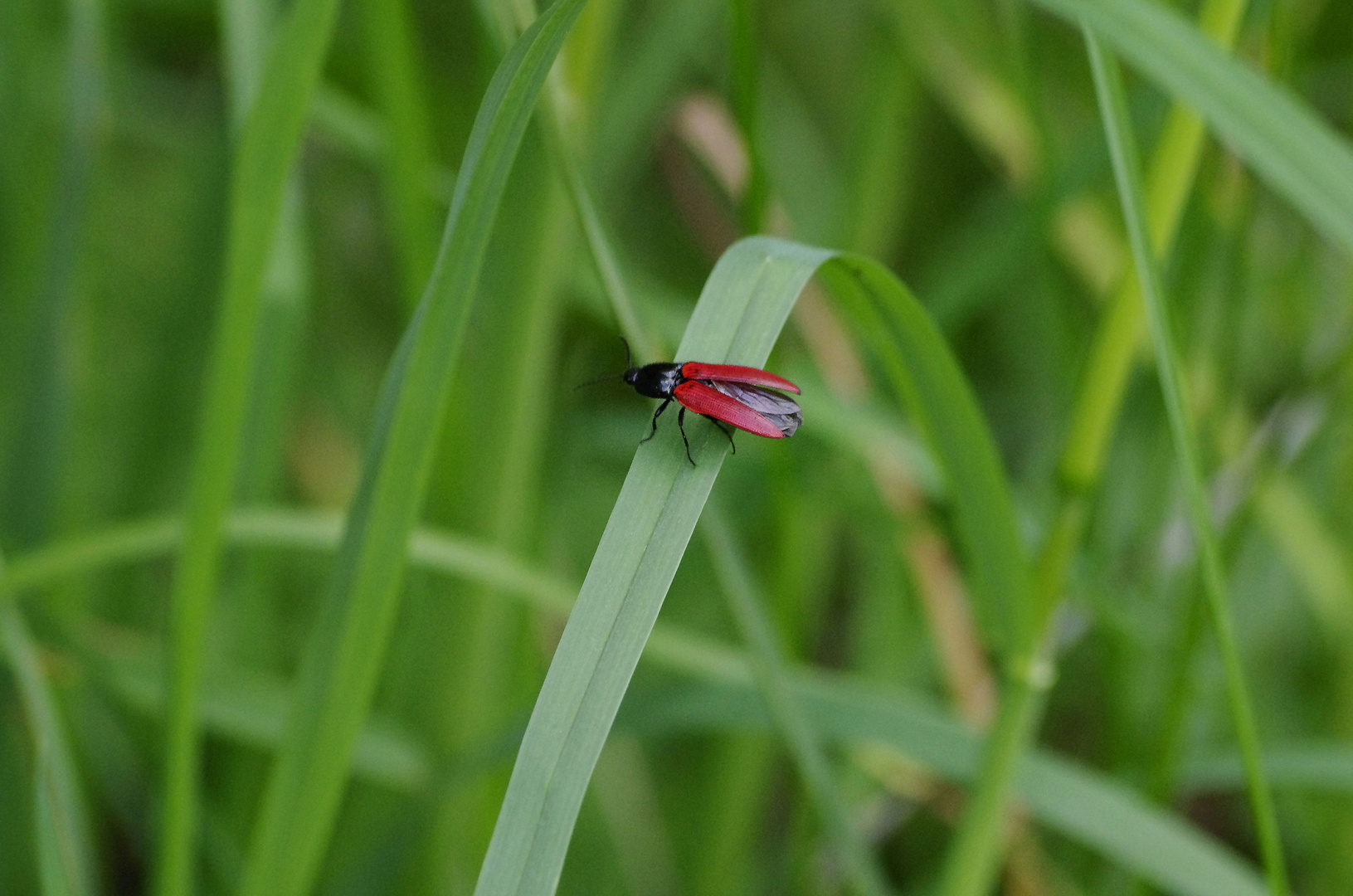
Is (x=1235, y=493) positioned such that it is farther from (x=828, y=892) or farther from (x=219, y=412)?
(x=219, y=412)

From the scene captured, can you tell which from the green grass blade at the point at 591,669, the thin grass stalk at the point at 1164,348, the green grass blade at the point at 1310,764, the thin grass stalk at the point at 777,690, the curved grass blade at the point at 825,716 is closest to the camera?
the green grass blade at the point at 591,669

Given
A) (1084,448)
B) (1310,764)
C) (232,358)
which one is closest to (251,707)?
(232,358)

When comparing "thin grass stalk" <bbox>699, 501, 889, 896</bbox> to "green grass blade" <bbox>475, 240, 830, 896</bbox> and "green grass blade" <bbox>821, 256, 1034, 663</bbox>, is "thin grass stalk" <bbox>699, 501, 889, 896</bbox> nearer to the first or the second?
"green grass blade" <bbox>821, 256, 1034, 663</bbox>

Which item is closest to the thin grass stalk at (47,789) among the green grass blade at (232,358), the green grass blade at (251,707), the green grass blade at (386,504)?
the green grass blade at (232,358)

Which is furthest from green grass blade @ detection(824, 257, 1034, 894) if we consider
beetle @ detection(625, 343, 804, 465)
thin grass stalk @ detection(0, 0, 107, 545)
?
thin grass stalk @ detection(0, 0, 107, 545)

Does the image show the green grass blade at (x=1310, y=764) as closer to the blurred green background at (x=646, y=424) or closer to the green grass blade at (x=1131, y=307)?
the blurred green background at (x=646, y=424)
